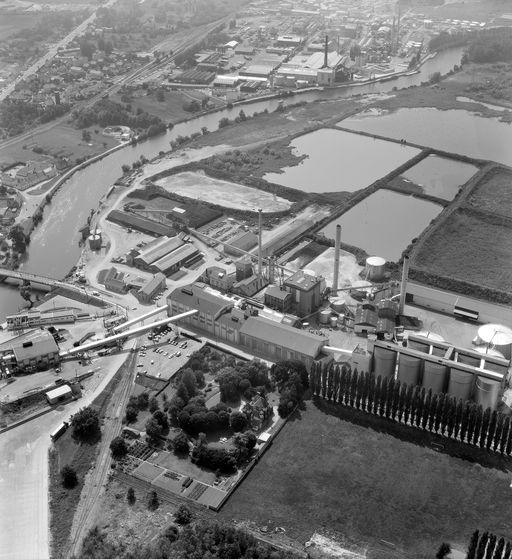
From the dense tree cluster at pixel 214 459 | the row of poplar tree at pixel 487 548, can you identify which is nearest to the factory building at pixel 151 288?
the dense tree cluster at pixel 214 459

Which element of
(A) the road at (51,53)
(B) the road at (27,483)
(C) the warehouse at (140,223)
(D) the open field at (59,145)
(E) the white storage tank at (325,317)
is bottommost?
(B) the road at (27,483)

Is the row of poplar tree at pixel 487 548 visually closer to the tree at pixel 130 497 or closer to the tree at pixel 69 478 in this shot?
the tree at pixel 130 497

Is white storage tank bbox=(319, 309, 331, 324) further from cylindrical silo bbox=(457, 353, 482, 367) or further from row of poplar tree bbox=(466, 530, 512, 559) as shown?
row of poplar tree bbox=(466, 530, 512, 559)

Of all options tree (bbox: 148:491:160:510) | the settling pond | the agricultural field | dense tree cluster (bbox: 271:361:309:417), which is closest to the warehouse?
the agricultural field

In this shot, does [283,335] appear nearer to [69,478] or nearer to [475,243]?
[69,478]

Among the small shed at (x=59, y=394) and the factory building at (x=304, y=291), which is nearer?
the small shed at (x=59, y=394)
